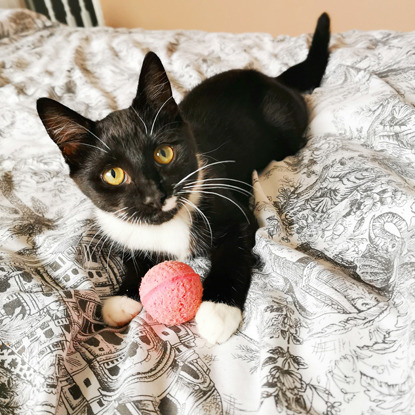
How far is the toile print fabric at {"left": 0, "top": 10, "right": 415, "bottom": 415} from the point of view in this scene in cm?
61

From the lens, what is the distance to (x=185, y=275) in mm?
796

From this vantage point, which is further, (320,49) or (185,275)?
(320,49)

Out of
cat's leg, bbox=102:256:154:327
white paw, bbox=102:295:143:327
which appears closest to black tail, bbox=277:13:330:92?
cat's leg, bbox=102:256:154:327

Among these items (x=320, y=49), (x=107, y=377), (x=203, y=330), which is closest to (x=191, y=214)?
(x=203, y=330)

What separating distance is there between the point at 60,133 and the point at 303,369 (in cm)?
73

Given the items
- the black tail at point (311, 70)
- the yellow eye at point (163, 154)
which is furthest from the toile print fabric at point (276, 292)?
the yellow eye at point (163, 154)

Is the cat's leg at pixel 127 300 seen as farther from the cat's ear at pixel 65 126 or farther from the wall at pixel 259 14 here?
the wall at pixel 259 14

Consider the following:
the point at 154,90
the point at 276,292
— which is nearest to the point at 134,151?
the point at 154,90

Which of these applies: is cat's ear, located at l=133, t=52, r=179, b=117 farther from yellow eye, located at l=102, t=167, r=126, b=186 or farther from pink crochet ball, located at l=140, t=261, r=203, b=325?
pink crochet ball, located at l=140, t=261, r=203, b=325

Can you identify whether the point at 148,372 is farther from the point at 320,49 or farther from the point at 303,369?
the point at 320,49

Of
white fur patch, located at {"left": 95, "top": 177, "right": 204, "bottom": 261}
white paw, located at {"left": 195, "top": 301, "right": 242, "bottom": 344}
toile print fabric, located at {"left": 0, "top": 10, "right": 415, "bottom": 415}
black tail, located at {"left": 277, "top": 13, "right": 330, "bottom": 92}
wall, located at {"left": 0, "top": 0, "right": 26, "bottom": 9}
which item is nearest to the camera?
toile print fabric, located at {"left": 0, "top": 10, "right": 415, "bottom": 415}

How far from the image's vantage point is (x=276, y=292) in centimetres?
81

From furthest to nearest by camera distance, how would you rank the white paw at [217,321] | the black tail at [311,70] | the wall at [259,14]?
the wall at [259,14] → the black tail at [311,70] → the white paw at [217,321]

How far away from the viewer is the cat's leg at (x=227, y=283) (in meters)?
0.75
